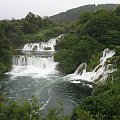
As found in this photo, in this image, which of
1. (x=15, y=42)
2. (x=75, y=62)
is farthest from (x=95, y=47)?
(x=15, y=42)

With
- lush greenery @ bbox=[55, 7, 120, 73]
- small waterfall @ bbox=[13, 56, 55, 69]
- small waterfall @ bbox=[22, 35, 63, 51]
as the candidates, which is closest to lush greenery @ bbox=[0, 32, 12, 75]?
small waterfall @ bbox=[13, 56, 55, 69]

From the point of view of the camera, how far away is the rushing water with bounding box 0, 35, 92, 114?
31234 millimetres

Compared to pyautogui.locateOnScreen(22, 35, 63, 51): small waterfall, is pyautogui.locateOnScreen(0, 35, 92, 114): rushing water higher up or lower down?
lower down

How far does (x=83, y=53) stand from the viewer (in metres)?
42.0

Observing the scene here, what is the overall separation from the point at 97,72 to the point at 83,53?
4530 millimetres

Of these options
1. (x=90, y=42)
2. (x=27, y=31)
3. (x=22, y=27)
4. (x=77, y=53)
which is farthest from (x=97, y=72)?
(x=27, y=31)

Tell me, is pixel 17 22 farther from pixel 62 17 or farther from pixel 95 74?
pixel 62 17

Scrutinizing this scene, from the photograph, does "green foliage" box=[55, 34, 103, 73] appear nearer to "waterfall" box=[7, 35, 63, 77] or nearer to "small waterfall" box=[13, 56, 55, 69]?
"waterfall" box=[7, 35, 63, 77]

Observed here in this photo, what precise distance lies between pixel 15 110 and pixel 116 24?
1277 inches

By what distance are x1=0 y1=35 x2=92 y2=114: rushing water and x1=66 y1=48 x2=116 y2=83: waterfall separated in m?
1.72

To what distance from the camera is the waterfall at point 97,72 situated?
36147 millimetres

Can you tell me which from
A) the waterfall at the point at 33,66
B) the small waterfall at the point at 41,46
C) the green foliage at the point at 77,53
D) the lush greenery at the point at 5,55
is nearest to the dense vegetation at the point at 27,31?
the small waterfall at the point at 41,46

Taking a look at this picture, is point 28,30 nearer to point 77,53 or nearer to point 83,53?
point 77,53

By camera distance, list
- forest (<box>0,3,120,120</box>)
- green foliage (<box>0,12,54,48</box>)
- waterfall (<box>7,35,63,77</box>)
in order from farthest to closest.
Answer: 1. green foliage (<box>0,12,54,48</box>)
2. waterfall (<box>7,35,63,77</box>)
3. forest (<box>0,3,120,120</box>)
